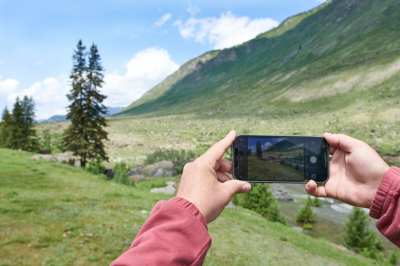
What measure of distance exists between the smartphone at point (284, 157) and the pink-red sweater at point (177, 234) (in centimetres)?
101

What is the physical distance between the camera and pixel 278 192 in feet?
88.3

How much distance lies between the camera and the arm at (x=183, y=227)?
60.2 inches

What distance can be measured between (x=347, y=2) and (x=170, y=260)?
554 ft

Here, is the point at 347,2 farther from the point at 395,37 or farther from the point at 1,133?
the point at 1,133

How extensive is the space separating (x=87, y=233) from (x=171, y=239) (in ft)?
21.4

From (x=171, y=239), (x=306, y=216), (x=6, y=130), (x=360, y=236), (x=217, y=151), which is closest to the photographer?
(x=171, y=239)

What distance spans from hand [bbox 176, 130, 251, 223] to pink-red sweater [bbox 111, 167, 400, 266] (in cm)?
23

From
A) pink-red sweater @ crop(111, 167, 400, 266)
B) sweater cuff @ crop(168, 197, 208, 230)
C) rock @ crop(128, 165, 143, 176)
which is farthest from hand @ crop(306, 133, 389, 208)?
rock @ crop(128, 165, 143, 176)

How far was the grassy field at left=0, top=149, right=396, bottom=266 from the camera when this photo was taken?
5.76 m

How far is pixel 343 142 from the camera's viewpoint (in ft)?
9.68

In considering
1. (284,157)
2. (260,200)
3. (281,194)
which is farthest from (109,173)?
(284,157)

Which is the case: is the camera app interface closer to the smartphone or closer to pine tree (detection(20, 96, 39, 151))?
the smartphone

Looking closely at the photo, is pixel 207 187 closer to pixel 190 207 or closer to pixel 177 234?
pixel 190 207

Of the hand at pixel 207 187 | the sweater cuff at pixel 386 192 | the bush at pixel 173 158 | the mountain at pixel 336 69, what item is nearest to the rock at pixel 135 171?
the bush at pixel 173 158
